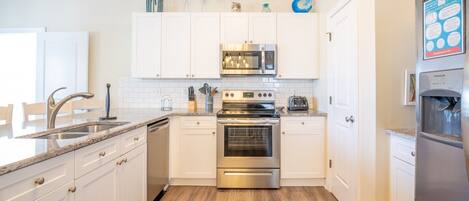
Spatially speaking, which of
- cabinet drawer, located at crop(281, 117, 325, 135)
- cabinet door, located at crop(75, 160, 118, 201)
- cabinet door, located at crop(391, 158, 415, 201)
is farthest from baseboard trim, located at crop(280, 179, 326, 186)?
cabinet door, located at crop(75, 160, 118, 201)

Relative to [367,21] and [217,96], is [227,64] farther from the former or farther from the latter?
[367,21]

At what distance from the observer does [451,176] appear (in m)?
1.12

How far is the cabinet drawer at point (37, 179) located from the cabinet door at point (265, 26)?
8.46ft

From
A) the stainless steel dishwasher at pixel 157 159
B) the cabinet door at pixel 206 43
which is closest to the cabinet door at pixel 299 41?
the cabinet door at pixel 206 43

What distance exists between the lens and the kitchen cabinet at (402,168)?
1.62m

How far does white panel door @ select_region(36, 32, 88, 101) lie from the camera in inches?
141

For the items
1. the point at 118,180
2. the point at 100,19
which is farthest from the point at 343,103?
the point at 100,19

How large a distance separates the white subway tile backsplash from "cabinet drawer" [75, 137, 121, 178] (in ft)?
6.48

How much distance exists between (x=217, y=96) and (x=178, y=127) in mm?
832

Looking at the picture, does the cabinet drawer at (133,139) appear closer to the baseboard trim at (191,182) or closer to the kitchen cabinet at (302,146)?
the baseboard trim at (191,182)

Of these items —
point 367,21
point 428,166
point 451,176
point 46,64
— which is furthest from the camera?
point 46,64

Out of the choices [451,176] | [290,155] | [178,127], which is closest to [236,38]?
[178,127]

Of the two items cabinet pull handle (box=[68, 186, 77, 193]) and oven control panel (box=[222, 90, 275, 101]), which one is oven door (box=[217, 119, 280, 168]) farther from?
cabinet pull handle (box=[68, 186, 77, 193])

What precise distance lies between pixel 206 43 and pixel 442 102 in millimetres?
2571
